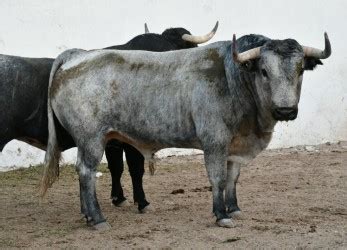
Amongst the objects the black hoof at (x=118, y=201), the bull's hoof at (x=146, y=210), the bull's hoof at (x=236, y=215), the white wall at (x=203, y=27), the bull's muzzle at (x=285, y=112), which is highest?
the white wall at (x=203, y=27)

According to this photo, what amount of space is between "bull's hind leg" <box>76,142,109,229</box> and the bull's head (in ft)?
4.86

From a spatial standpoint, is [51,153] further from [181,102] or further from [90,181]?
[181,102]

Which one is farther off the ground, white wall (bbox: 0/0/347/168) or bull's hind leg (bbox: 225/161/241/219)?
white wall (bbox: 0/0/347/168)

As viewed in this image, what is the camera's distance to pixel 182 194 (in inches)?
338

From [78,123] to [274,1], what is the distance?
5.29 meters

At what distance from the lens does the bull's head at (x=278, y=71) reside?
641 cm

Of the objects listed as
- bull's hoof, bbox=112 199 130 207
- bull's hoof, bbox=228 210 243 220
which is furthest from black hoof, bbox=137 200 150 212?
bull's hoof, bbox=228 210 243 220

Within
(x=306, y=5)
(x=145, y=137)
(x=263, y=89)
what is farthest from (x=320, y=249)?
(x=306, y=5)

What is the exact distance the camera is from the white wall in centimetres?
1032

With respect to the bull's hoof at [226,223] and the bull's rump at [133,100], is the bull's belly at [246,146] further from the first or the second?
the bull's hoof at [226,223]

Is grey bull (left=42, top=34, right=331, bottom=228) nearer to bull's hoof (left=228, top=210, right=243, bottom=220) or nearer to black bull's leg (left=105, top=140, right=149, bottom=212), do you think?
bull's hoof (left=228, top=210, right=243, bottom=220)

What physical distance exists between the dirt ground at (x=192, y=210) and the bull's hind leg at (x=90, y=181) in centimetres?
11

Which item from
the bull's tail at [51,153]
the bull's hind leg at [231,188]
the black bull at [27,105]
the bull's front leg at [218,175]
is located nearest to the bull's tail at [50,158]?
the bull's tail at [51,153]

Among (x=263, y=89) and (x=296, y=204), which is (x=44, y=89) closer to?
(x=263, y=89)
